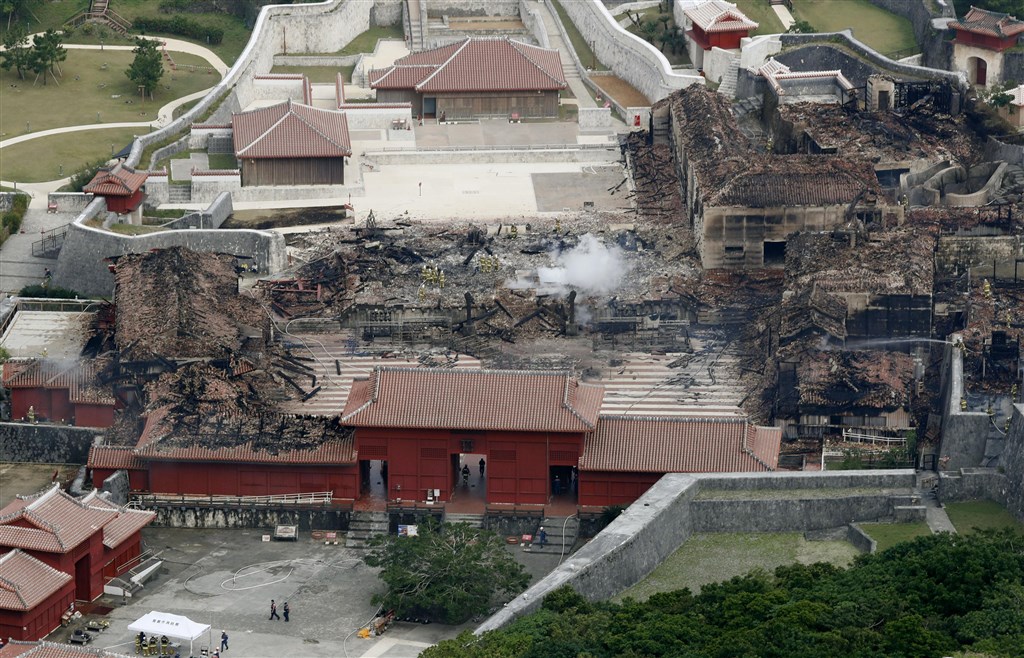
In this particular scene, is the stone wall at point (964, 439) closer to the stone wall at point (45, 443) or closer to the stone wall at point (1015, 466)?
the stone wall at point (1015, 466)

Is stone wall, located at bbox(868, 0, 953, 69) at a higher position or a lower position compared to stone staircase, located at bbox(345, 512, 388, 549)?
higher

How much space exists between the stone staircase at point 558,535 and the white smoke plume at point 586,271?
16620mm

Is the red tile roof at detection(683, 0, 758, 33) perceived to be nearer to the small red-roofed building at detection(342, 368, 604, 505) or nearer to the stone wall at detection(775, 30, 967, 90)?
the stone wall at detection(775, 30, 967, 90)

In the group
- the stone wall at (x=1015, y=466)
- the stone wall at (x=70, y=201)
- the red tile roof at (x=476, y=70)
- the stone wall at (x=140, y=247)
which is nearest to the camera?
the stone wall at (x=1015, y=466)

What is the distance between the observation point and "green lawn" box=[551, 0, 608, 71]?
129125mm

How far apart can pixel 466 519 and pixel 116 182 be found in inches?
1235

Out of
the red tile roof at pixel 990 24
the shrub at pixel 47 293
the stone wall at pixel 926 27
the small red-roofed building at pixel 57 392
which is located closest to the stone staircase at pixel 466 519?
the small red-roofed building at pixel 57 392

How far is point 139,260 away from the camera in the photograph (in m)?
96.9

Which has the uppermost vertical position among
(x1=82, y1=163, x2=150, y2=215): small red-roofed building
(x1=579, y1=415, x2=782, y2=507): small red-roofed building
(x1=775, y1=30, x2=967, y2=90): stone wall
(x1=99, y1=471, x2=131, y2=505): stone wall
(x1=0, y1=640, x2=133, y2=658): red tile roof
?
(x1=775, y1=30, x2=967, y2=90): stone wall

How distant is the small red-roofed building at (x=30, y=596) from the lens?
247 feet

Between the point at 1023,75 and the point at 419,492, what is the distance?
4631 centimetres

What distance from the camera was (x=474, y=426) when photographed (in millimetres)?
82750

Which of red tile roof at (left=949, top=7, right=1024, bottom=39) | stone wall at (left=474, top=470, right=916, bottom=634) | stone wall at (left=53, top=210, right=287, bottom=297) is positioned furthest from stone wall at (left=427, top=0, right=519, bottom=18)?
stone wall at (left=474, top=470, right=916, bottom=634)

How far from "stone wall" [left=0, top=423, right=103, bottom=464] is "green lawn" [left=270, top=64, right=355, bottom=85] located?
42.7 meters
